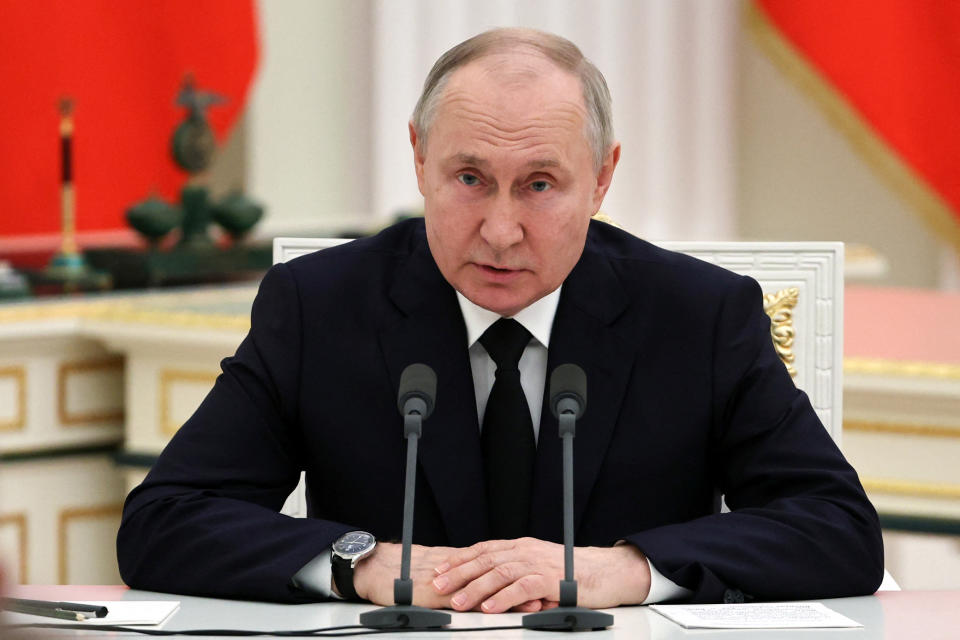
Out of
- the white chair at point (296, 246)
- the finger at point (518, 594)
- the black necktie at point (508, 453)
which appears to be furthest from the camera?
the white chair at point (296, 246)

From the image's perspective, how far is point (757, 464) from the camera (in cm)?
207

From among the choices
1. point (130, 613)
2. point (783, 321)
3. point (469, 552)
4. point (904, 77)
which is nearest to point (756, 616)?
point (469, 552)

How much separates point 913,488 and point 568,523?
206 cm

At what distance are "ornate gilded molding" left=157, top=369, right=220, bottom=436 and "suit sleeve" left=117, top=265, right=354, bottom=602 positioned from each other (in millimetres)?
1644

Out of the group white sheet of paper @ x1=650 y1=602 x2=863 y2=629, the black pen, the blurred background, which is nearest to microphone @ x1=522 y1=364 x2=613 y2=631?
white sheet of paper @ x1=650 y1=602 x2=863 y2=629

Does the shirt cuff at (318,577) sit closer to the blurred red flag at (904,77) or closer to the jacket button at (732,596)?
the jacket button at (732,596)

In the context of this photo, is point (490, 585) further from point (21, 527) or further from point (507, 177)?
point (21, 527)

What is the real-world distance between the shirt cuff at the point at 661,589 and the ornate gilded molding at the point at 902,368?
1.74 m

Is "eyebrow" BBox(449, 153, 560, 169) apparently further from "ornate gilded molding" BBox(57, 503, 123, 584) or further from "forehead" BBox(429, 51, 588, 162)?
"ornate gilded molding" BBox(57, 503, 123, 584)

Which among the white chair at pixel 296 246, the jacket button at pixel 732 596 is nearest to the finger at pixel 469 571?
the jacket button at pixel 732 596

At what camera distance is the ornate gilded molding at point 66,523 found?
12.7 ft

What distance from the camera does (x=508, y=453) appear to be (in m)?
2.08

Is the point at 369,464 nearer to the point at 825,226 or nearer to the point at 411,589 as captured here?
the point at 411,589

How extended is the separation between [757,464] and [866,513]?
0.17 meters
